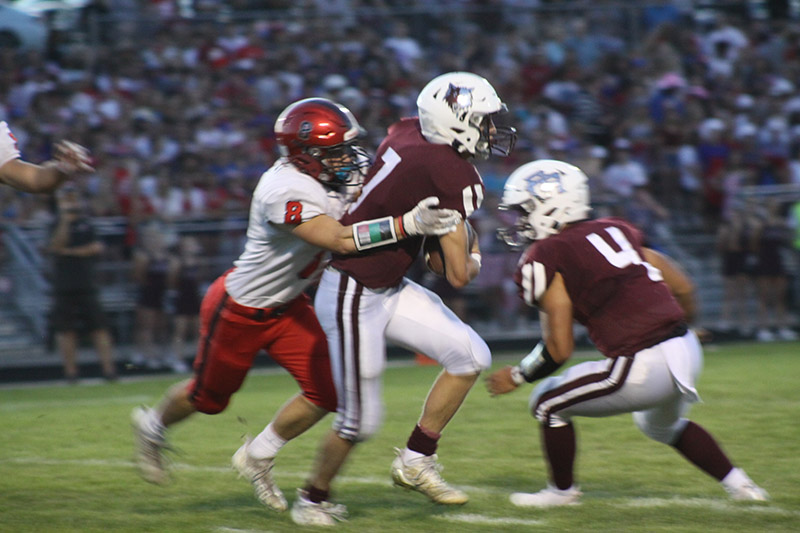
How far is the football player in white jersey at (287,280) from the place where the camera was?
4098mm

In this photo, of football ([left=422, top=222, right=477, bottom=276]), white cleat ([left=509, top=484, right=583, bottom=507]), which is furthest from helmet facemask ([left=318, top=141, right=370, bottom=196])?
white cleat ([left=509, top=484, right=583, bottom=507])

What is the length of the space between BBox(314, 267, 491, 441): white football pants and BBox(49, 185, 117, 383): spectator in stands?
5.85 meters

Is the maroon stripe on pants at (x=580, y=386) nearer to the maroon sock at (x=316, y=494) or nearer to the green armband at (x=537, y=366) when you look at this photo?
the green armband at (x=537, y=366)

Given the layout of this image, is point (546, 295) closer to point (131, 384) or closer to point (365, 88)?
point (131, 384)

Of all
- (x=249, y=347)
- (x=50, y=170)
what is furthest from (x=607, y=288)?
(x=50, y=170)

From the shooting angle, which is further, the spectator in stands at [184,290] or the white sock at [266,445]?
the spectator in stands at [184,290]

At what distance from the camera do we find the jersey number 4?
4.12 meters

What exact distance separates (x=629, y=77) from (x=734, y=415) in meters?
8.22

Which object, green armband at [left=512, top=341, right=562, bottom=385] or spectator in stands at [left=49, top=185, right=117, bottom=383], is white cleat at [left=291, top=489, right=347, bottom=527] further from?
spectator in stands at [left=49, top=185, right=117, bottom=383]

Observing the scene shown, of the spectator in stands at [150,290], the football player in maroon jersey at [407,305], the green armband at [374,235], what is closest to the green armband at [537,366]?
the football player in maroon jersey at [407,305]

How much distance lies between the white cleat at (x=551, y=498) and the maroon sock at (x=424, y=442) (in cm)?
46

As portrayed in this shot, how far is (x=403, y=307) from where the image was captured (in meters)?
4.28

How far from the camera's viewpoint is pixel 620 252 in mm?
4148

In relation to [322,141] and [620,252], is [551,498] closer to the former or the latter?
[620,252]
